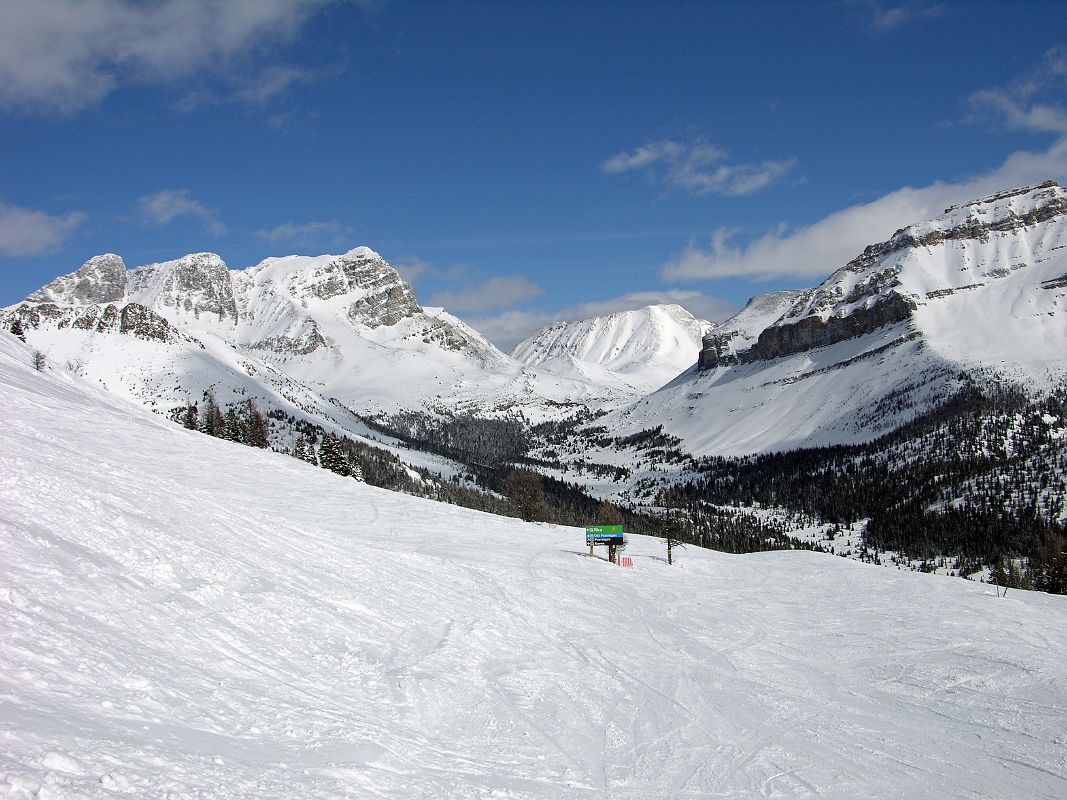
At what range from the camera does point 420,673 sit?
1841 centimetres

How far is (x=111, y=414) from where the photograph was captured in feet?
154

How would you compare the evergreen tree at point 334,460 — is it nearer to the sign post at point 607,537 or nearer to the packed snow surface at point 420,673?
the sign post at point 607,537

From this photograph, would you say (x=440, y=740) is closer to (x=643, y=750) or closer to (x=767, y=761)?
(x=643, y=750)

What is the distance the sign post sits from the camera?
46375 mm

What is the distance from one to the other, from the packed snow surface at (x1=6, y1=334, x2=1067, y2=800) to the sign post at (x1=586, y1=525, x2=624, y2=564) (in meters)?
10.3

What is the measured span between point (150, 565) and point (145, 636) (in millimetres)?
4147

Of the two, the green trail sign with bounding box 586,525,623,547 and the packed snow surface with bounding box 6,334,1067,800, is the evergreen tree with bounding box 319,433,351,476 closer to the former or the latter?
the green trail sign with bounding box 586,525,623,547

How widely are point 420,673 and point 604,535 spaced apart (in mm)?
29816

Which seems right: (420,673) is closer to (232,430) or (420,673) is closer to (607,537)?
(607,537)

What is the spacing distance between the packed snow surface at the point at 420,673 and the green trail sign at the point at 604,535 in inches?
408

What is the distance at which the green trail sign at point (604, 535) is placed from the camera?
4647 centimetres

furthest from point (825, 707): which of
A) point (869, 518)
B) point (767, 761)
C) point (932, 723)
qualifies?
point (869, 518)

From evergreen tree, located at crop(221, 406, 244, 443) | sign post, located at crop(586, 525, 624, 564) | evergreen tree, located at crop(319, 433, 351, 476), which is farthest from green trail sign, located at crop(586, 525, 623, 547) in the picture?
evergreen tree, located at crop(221, 406, 244, 443)

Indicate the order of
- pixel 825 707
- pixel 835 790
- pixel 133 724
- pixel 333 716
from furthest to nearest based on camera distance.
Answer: pixel 825 707 < pixel 835 790 < pixel 333 716 < pixel 133 724
